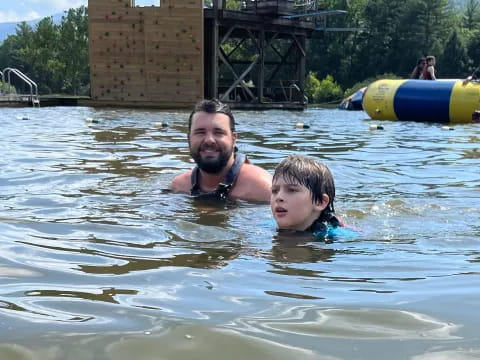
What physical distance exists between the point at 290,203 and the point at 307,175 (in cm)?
20

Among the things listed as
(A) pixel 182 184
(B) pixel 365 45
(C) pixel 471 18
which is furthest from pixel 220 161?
(C) pixel 471 18

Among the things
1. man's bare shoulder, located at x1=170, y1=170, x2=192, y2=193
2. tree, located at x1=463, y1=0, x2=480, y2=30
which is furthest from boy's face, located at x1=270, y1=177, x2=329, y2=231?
tree, located at x1=463, y1=0, x2=480, y2=30

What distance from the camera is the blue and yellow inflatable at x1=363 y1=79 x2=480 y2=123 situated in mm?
14586

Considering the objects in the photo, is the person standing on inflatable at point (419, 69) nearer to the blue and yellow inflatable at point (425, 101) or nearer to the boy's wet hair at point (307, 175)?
the blue and yellow inflatable at point (425, 101)

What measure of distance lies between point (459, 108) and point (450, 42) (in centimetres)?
4316

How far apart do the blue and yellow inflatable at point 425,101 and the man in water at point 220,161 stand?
35.5 ft

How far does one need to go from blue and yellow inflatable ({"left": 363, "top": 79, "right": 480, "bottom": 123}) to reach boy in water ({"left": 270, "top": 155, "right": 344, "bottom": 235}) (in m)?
11.9

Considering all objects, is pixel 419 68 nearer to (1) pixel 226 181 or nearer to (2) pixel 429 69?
(2) pixel 429 69

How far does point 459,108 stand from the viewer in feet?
47.8

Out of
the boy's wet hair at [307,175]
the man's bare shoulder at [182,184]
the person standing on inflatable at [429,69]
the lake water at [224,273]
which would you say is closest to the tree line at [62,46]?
the person standing on inflatable at [429,69]

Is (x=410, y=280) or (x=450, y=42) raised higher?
(x=450, y=42)

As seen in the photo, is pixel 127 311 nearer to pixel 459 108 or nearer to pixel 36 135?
pixel 36 135

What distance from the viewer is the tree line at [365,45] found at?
5291 cm

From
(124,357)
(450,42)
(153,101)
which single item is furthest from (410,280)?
(450,42)
